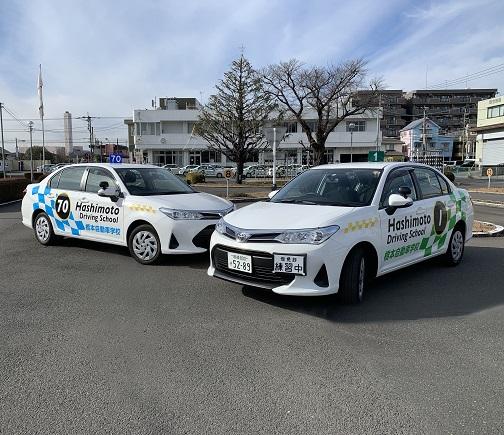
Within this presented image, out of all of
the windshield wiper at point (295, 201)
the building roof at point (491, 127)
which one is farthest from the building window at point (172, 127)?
the windshield wiper at point (295, 201)

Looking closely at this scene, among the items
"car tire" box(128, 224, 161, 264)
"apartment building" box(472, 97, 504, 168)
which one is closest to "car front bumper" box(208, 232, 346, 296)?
"car tire" box(128, 224, 161, 264)

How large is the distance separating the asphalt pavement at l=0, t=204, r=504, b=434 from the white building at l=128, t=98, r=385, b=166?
185ft

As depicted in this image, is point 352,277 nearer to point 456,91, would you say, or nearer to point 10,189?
point 10,189

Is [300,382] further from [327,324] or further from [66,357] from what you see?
[66,357]

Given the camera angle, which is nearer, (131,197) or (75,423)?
(75,423)

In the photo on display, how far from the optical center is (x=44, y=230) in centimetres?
841

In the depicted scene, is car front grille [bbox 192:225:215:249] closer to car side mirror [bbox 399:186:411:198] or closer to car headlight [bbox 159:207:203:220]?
car headlight [bbox 159:207:203:220]

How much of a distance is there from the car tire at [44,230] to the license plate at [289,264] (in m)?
5.37

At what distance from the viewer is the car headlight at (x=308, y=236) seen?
4562 millimetres

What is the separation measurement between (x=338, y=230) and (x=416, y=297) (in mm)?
1558

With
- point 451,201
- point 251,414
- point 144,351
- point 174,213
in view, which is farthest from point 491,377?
point 174,213

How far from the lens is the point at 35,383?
130 inches

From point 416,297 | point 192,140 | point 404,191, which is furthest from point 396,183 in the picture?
point 192,140

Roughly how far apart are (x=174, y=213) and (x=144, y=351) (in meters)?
3.06
